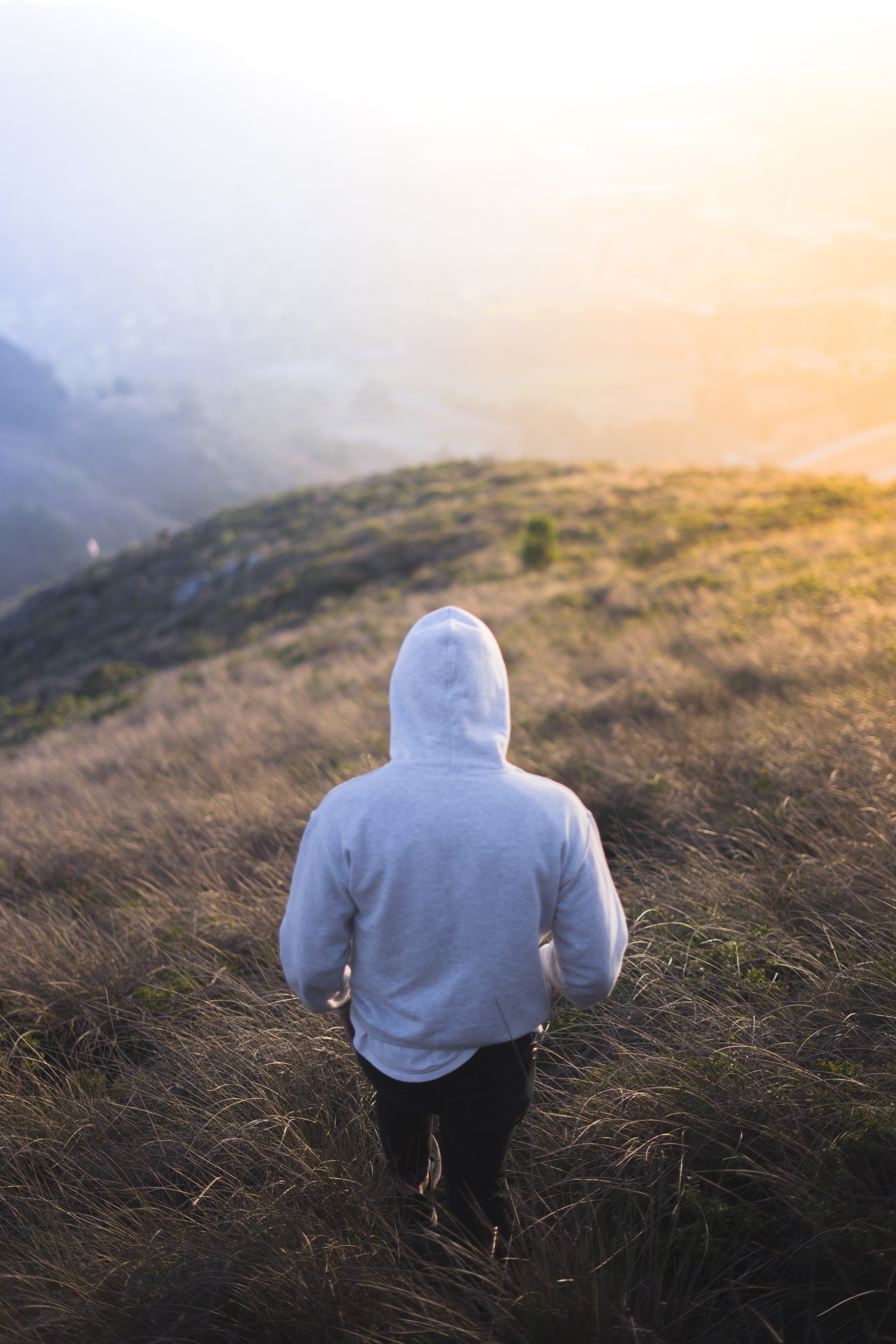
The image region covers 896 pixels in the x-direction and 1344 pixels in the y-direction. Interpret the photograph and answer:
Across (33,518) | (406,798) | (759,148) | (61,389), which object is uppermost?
(759,148)

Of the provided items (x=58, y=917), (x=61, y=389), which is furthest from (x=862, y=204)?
(x=61, y=389)

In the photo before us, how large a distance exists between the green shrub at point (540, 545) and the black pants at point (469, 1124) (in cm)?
1308

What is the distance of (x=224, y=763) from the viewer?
21.5ft

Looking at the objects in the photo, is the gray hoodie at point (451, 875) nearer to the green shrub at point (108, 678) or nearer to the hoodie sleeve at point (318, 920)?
the hoodie sleeve at point (318, 920)

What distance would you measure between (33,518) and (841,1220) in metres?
94.2

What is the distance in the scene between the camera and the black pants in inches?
65.1

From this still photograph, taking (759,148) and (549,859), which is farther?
(759,148)

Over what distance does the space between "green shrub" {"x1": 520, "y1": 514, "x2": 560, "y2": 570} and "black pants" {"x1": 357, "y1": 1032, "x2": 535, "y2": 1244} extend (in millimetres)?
13078

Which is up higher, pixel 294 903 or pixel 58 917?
pixel 294 903

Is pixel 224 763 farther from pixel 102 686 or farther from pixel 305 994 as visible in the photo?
pixel 102 686

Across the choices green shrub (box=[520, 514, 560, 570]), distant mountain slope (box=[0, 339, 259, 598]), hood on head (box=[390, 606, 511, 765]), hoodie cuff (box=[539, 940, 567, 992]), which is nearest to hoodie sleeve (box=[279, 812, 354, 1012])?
hood on head (box=[390, 606, 511, 765])

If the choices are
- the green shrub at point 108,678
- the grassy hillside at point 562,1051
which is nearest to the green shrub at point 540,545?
the grassy hillside at point 562,1051

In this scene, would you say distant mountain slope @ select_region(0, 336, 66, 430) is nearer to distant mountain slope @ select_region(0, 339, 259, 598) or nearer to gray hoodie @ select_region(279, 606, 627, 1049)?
distant mountain slope @ select_region(0, 339, 259, 598)

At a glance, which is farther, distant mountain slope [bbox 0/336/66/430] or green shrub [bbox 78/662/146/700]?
distant mountain slope [bbox 0/336/66/430]
